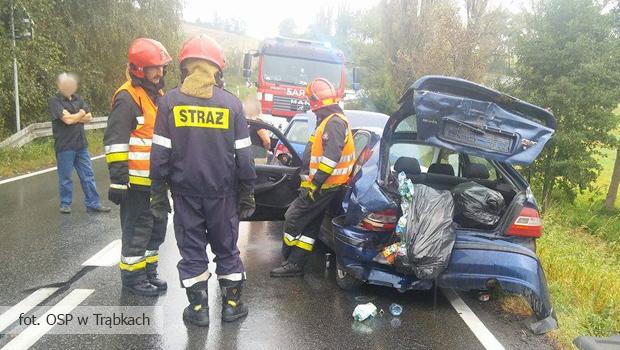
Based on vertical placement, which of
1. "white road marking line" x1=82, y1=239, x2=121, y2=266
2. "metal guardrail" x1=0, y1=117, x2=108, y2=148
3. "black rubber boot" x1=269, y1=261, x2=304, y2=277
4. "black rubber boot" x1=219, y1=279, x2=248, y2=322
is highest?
"black rubber boot" x1=219, y1=279, x2=248, y2=322

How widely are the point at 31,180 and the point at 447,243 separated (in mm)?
8074

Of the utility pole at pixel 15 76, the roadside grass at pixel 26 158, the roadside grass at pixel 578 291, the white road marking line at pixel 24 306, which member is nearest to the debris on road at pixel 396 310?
the roadside grass at pixel 578 291

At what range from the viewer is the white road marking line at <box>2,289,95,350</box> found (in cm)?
323

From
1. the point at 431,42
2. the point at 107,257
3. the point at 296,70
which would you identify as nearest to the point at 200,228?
the point at 107,257

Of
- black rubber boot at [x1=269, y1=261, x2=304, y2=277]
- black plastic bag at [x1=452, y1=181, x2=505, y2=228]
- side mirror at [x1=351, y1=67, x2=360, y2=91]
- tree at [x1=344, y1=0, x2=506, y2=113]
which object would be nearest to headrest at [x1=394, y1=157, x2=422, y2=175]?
black plastic bag at [x1=452, y1=181, x2=505, y2=228]

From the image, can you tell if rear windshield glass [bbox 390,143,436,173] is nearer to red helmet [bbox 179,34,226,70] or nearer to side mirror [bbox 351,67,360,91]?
red helmet [bbox 179,34,226,70]

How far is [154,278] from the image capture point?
4.32 meters

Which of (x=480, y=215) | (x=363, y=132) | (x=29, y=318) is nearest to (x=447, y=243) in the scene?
(x=480, y=215)

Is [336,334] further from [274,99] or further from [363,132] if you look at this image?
[274,99]

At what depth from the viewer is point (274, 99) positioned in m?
15.0

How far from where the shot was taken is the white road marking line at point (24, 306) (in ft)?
11.6

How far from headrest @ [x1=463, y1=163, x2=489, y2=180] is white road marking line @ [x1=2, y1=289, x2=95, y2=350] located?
365 centimetres

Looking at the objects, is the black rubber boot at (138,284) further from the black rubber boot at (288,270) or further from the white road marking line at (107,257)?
the black rubber boot at (288,270)

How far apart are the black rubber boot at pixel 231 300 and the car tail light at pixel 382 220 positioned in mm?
1137
